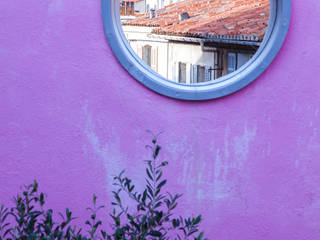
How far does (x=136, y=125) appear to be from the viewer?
145 inches

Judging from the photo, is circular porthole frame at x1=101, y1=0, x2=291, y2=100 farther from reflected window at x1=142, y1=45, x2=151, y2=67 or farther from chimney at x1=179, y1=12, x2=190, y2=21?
reflected window at x1=142, y1=45, x2=151, y2=67

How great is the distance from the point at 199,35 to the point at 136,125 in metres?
12.7

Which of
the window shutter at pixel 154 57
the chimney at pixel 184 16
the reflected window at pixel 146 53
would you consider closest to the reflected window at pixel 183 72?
the window shutter at pixel 154 57

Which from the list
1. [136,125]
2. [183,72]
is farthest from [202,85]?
[183,72]

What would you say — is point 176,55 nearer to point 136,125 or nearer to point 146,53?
point 146,53

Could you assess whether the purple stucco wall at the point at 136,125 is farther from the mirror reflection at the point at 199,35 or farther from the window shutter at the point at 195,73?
the window shutter at the point at 195,73

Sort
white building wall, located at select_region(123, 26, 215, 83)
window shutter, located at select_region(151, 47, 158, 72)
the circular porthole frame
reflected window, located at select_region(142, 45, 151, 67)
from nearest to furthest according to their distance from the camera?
the circular porthole frame, white building wall, located at select_region(123, 26, 215, 83), window shutter, located at select_region(151, 47, 158, 72), reflected window, located at select_region(142, 45, 151, 67)

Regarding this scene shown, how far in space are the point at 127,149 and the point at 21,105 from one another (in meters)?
0.68

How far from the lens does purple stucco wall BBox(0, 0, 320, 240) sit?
12.0ft

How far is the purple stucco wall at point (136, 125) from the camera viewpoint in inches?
143

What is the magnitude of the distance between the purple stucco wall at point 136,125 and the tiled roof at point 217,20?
829cm

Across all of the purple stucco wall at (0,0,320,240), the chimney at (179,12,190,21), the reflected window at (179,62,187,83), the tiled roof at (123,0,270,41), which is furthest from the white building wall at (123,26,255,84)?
the purple stucco wall at (0,0,320,240)

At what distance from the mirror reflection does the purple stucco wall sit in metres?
8.31

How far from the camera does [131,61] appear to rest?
3.66 m
